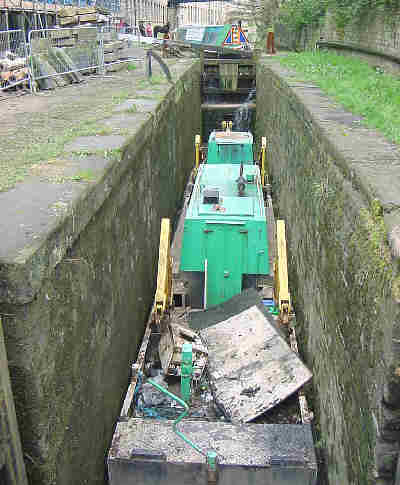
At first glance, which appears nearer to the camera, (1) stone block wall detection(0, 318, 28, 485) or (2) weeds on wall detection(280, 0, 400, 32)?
(1) stone block wall detection(0, 318, 28, 485)

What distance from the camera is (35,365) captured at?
2.82m

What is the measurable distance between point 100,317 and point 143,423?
1076 millimetres

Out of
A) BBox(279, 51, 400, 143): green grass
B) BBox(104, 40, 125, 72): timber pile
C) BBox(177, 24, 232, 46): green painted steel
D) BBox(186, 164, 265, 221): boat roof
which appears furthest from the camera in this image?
BBox(177, 24, 232, 46): green painted steel

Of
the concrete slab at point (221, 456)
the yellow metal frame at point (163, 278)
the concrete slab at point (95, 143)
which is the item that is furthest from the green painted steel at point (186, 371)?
the concrete slab at point (95, 143)

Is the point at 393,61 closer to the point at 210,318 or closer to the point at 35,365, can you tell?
the point at 210,318

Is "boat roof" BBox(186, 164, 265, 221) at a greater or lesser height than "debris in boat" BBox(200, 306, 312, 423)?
greater

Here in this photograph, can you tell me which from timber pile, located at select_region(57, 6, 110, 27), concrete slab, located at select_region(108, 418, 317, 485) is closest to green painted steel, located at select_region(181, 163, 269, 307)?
concrete slab, located at select_region(108, 418, 317, 485)

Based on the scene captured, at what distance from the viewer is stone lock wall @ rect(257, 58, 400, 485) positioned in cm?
292

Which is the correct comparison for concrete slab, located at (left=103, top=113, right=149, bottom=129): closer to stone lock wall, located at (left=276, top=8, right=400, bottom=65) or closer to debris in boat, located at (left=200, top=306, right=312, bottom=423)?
debris in boat, located at (left=200, top=306, right=312, bottom=423)

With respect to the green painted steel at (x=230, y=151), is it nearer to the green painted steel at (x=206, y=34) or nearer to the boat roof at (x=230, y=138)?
the boat roof at (x=230, y=138)

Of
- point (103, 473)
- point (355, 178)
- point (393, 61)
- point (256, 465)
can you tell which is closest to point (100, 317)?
point (103, 473)

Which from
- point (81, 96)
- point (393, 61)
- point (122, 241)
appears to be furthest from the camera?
point (393, 61)

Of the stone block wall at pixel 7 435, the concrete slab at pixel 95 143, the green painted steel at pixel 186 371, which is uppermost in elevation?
the concrete slab at pixel 95 143

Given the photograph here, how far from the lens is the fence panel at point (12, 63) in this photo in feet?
34.7
